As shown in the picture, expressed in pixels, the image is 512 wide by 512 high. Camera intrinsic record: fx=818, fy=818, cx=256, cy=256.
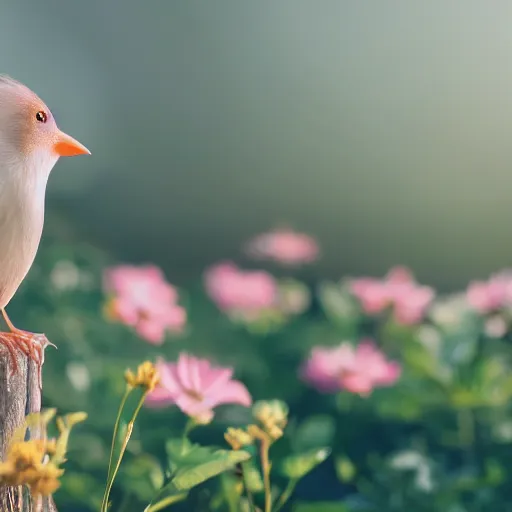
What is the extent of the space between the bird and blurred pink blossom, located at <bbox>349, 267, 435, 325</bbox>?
53.6 inches

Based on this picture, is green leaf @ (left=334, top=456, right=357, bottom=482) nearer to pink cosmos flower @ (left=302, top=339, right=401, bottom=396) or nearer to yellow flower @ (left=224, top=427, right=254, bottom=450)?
pink cosmos flower @ (left=302, top=339, right=401, bottom=396)

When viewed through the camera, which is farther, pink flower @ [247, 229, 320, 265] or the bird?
pink flower @ [247, 229, 320, 265]

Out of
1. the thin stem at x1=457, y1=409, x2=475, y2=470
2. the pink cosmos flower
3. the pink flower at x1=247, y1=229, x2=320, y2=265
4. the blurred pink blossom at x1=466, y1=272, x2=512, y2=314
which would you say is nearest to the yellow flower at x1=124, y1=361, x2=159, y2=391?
the pink cosmos flower

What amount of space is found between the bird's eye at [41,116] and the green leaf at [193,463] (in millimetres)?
432

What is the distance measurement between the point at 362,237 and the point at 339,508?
222 cm

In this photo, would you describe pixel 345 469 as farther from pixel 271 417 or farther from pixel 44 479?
pixel 44 479

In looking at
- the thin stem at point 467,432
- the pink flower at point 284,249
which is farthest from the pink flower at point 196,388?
the pink flower at point 284,249

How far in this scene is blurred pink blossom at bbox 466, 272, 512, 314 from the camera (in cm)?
208

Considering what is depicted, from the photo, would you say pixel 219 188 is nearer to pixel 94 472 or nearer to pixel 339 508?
pixel 94 472

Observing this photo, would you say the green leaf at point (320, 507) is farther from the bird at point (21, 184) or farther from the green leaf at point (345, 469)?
the bird at point (21, 184)

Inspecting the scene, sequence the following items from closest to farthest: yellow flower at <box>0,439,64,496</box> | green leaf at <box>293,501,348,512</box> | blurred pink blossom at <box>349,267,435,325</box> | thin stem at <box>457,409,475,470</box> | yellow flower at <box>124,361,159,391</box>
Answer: yellow flower at <box>0,439,64,496</box> < yellow flower at <box>124,361,159,391</box> < green leaf at <box>293,501,348,512</box> < thin stem at <box>457,409,475,470</box> < blurred pink blossom at <box>349,267,435,325</box>

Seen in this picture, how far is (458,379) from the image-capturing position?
1.77 m

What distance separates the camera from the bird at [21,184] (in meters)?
0.93

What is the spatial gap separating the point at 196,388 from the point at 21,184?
35 cm
